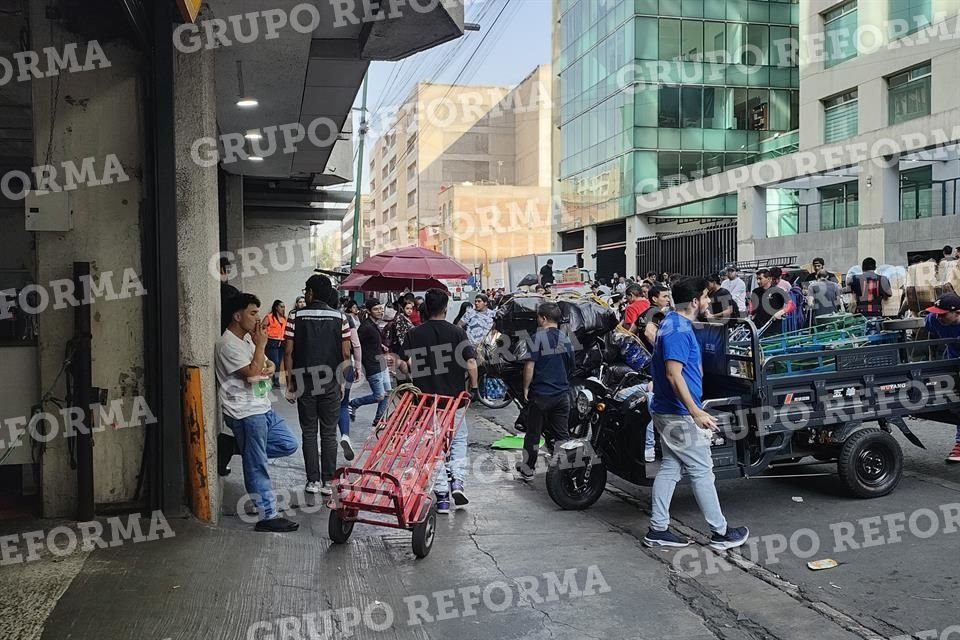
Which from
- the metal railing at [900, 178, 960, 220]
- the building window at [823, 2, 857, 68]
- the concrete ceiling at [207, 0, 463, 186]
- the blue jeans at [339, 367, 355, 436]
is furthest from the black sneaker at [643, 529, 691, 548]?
the building window at [823, 2, 857, 68]

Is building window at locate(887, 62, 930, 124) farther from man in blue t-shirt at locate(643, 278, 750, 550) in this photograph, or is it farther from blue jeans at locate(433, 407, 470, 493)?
blue jeans at locate(433, 407, 470, 493)

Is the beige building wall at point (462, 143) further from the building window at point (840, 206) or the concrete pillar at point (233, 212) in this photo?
the concrete pillar at point (233, 212)

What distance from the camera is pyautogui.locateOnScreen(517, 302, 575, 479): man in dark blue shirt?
24.9ft

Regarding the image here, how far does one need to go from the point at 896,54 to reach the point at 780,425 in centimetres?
2286

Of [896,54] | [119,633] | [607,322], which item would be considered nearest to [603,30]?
[896,54]

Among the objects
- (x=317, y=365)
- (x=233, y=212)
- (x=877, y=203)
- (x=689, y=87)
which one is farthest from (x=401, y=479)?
(x=689, y=87)

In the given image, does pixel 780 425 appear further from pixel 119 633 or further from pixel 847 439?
pixel 119 633

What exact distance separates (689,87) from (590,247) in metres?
10.4

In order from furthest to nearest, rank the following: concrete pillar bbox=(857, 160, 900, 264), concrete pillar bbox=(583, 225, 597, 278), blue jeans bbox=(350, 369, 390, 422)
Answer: concrete pillar bbox=(583, 225, 597, 278) < concrete pillar bbox=(857, 160, 900, 264) < blue jeans bbox=(350, 369, 390, 422)

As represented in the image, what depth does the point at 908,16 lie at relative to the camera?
Answer: 24.5 m

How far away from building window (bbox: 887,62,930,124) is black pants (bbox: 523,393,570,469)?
69.7 feet

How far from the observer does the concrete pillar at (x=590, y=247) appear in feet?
151

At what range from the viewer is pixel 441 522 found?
6.74 metres

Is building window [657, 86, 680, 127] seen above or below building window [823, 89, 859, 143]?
above
